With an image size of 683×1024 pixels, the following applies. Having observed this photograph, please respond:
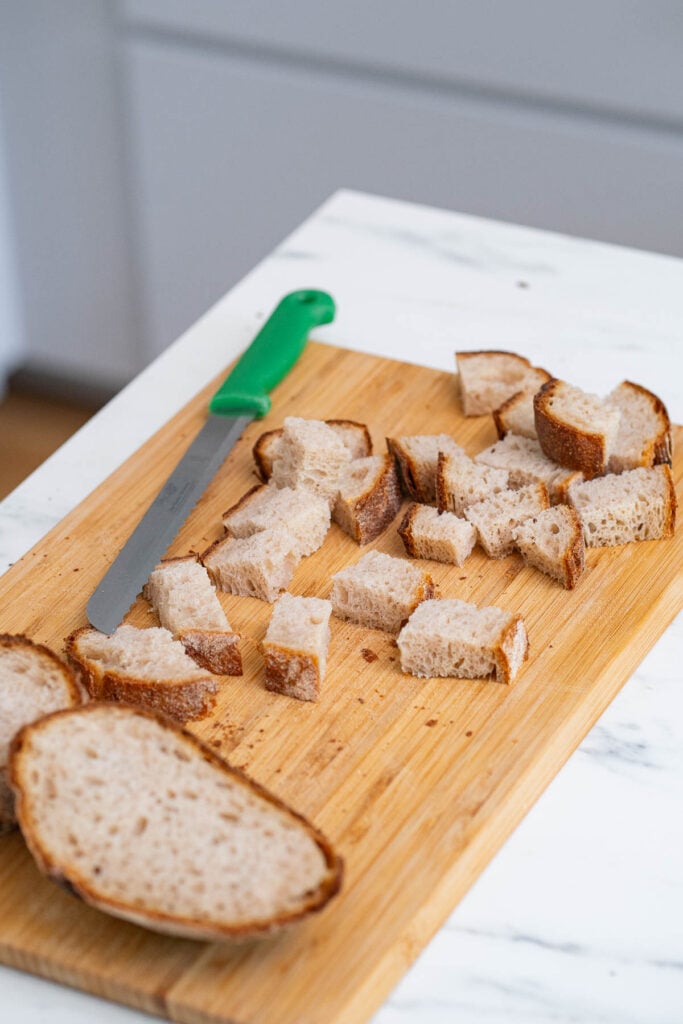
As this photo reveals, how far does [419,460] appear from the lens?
2467 mm

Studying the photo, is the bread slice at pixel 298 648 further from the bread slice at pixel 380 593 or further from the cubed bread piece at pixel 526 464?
the cubed bread piece at pixel 526 464

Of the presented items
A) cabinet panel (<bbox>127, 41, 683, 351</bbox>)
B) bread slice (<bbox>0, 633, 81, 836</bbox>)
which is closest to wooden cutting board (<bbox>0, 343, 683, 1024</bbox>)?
bread slice (<bbox>0, 633, 81, 836</bbox>)

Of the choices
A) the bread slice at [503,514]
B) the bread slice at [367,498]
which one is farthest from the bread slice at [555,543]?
the bread slice at [367,498]

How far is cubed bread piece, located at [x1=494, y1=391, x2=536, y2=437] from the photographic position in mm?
2588

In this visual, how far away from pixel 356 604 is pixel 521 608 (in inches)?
11.0

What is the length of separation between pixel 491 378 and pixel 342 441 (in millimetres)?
380

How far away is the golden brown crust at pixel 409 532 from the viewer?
92.0 inches

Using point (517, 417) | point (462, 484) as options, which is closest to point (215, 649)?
point (462, 484)

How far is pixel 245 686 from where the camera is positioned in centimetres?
209

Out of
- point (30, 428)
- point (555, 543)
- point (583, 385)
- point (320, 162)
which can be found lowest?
point (30, 428)

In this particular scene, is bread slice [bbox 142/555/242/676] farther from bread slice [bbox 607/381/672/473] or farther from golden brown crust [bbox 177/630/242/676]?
bread slice [bbox 607/381/672/473]

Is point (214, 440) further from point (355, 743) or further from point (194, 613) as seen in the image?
point (355, 743)

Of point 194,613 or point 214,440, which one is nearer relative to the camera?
point 194,613

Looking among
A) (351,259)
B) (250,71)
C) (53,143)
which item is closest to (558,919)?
(351,259)
